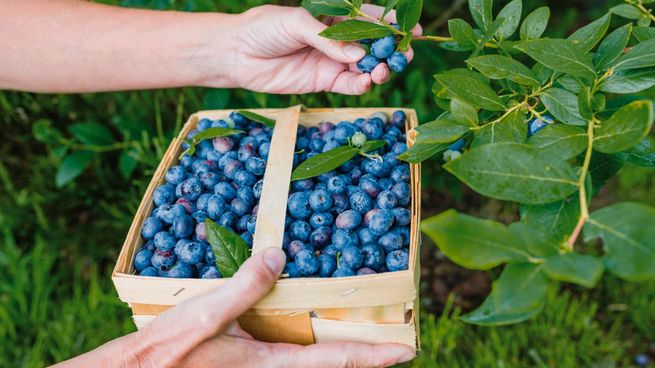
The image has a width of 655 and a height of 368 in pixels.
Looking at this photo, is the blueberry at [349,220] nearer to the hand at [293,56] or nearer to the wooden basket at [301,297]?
the wooden basket at [301,297]

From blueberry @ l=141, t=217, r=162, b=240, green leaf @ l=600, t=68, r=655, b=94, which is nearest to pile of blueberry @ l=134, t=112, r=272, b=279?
blueberry @ l=141, t=217, r=162, b=240

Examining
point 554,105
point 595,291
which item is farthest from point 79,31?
point 595,291

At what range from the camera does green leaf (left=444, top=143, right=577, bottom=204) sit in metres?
0.67

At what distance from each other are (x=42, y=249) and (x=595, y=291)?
6.47 ft

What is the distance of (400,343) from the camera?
1050mm

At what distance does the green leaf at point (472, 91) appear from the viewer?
2.97ft

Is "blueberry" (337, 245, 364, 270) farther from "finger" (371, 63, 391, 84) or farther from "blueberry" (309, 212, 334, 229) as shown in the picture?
"finger" (371, 63, 391, 84)

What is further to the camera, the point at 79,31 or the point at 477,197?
the point at 477,197

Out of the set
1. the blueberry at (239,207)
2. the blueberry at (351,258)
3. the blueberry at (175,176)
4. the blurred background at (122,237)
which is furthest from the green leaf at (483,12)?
the blurred background at (122,237)

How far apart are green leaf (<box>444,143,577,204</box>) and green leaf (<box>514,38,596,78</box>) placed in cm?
19

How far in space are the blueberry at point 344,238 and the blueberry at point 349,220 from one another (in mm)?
14

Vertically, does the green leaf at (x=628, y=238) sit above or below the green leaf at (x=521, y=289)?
above

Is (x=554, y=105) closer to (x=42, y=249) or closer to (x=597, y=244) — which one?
(x=597, y=244)

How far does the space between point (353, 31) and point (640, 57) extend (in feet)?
1.43
